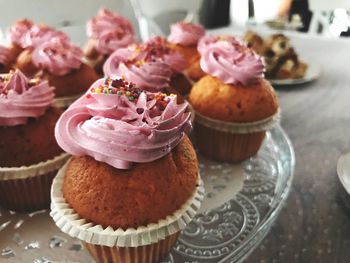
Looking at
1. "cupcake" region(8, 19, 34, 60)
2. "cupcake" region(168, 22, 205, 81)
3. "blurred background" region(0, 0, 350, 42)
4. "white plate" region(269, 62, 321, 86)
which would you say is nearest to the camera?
"cupcake" region(8, 19, 34, 60)

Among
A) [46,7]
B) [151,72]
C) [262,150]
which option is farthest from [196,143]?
[46,7]

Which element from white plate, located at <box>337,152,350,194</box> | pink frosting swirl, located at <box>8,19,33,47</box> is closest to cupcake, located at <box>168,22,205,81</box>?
pink frosting swirl, located at <box>8,19,33,47</box>

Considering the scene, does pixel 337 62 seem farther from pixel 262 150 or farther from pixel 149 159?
pixel 149 159

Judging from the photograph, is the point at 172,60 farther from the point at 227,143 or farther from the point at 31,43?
the point at 31,43

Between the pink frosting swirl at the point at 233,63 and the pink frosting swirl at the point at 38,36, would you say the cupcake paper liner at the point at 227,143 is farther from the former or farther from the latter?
the pink frosting swirl at the point at 38,36

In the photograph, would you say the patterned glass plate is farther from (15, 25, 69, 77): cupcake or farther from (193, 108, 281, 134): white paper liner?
(15, 25, 69, 77): cupcake

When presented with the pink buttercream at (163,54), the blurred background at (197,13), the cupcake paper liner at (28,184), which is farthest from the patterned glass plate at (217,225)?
the blurred background at (197,13)
